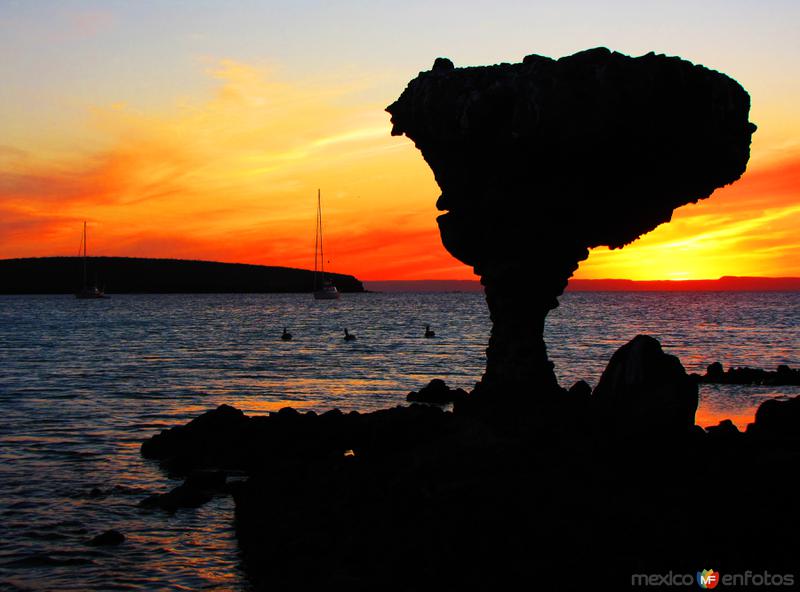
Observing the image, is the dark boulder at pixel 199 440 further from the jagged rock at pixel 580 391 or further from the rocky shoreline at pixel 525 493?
the jagged rock at pixel 580 391

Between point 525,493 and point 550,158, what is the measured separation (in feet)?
32.0

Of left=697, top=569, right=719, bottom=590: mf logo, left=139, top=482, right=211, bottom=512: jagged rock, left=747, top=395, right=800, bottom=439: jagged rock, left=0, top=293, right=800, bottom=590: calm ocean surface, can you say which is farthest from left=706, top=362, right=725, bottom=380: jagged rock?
left=697, top=569, right=719, bottom=590: mf logo

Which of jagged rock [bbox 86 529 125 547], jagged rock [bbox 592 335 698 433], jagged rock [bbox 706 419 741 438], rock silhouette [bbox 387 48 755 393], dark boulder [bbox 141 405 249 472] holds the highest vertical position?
rock silhouette [bbox 387 48 755 393]

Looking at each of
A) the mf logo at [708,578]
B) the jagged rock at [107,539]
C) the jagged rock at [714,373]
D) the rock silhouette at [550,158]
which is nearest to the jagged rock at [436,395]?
the rock silhouette at [550,158]

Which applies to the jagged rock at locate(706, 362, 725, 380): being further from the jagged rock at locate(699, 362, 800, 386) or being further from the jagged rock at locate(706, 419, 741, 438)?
the jagged rock at locate(706, 419, 741, 438)

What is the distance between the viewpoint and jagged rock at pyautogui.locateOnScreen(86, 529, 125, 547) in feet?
54.2

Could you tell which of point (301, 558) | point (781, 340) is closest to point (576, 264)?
point (301, 558)

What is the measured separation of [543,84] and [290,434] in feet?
36.1

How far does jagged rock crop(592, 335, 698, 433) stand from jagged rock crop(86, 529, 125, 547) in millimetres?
10126

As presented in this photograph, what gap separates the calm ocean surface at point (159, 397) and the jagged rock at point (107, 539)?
0.20 meters

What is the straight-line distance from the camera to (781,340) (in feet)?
260

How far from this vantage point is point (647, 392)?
61.8ft

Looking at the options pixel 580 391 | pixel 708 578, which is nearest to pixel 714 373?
pixel 580 391

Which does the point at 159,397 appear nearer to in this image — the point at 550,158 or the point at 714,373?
the point at 550,158
